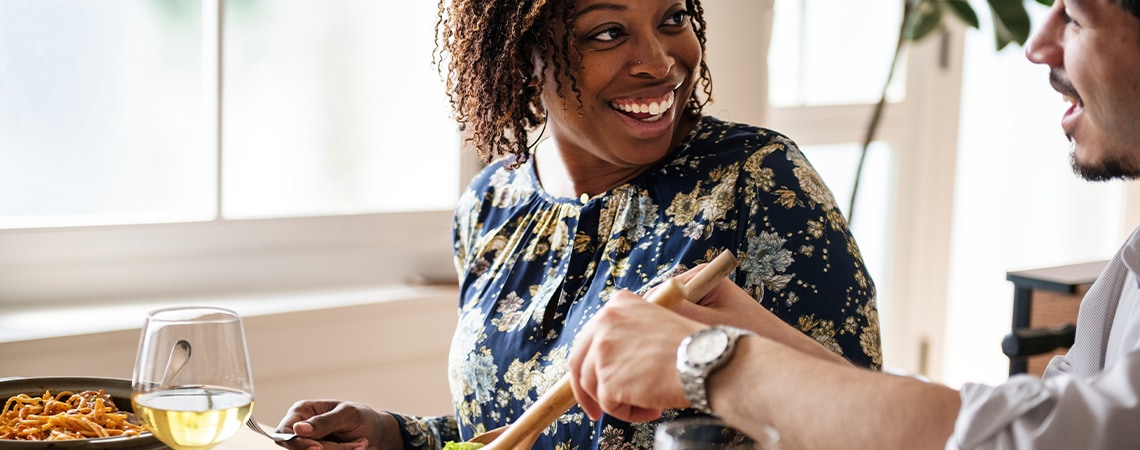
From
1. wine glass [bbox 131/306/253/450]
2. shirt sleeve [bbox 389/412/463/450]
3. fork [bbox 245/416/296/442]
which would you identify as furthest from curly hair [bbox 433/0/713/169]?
wine glass [bbox 131/306/253/450]

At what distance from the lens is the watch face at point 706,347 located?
946 millimetres

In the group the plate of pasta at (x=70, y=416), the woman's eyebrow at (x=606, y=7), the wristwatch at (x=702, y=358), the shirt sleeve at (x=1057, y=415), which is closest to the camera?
the shirt sleeve at (x=1057, y=415)

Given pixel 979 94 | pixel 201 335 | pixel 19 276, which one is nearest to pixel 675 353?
pixel 201 335

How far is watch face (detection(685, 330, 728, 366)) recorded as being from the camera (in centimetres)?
95

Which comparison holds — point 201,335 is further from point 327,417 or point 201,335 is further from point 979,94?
point 979,94

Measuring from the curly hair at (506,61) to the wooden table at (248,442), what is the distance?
0.66 metres

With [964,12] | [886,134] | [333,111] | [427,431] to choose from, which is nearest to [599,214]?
[427,431]

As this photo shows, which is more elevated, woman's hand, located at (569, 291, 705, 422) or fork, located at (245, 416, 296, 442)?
woman's hand, located at (569, 291, 705, 422)

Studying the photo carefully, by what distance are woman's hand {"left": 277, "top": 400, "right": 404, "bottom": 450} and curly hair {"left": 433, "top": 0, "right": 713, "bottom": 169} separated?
0.49 meters

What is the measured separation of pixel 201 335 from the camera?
3.42ft

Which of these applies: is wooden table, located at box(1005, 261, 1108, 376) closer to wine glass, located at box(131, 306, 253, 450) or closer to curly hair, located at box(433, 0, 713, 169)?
curly hair, located at box(433, 0, 713, 169)

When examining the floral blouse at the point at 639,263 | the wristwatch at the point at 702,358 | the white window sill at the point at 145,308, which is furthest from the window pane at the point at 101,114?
the wristwatch at the point at 702,358

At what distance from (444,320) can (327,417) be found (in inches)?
40.2

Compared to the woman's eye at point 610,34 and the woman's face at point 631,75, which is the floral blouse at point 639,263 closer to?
the woman's face at point 631,75
